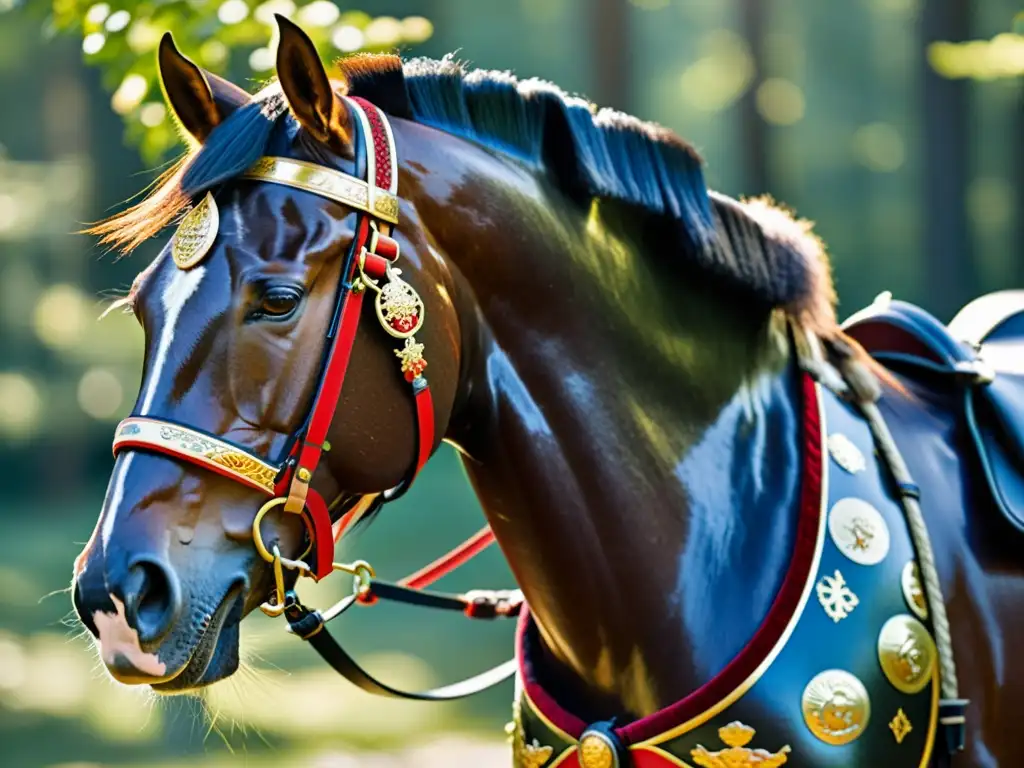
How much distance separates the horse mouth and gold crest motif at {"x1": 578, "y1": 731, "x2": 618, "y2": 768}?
682 millimetres

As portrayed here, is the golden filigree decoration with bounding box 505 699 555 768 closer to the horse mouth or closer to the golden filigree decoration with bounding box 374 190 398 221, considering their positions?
the horse mouth

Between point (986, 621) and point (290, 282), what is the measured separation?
5.05 feet

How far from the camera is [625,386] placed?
2.56 meters

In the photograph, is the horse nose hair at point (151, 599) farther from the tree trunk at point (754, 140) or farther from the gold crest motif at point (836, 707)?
the tree trunk at point (754, 140)

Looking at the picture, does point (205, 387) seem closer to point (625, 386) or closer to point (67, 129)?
point (625, 386)

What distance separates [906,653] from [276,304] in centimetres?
134

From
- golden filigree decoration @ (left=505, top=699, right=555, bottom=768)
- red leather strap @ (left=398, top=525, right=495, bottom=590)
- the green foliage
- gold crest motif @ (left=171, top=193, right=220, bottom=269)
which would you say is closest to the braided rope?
golden filigree decoration @ (left=505, top=699, right=555, bottom=768)

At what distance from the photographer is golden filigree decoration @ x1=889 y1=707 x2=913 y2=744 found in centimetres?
245

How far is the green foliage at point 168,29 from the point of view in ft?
13.7

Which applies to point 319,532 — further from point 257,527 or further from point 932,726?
point 932,726

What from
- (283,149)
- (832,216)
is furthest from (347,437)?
(832,216)

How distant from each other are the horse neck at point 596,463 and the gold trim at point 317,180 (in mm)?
148

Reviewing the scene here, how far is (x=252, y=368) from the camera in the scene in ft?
7.13

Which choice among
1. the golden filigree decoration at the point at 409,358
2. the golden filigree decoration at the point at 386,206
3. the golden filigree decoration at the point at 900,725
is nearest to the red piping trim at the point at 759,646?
the golden filigree decoration at the point at 900,725
